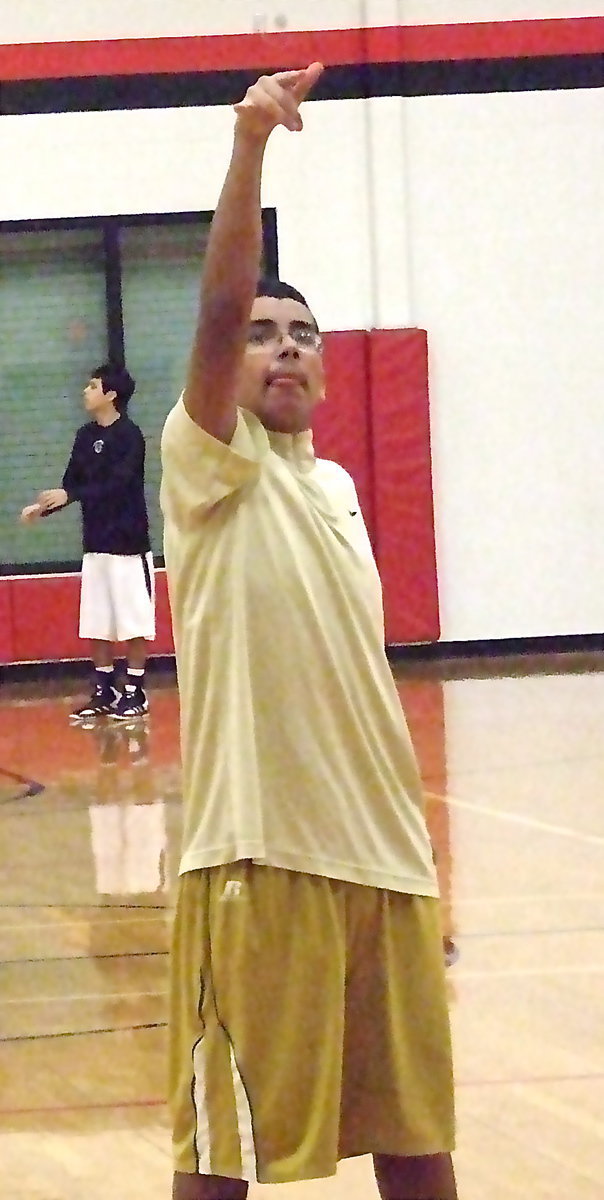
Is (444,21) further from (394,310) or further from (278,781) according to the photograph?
(278,781)

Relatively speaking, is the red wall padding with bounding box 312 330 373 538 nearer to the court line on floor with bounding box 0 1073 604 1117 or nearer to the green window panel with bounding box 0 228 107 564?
the green window panel with bounding box 0 228 107 564

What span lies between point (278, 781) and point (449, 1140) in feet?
1.78

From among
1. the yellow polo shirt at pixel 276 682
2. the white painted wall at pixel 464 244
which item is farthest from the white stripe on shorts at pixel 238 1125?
the white painted wall at pixel 464 244

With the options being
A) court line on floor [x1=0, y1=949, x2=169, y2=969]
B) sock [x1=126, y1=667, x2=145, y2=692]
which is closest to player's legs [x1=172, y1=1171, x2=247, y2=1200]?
court line on floor [x1=0, y1=949, x2=169, y2=969]

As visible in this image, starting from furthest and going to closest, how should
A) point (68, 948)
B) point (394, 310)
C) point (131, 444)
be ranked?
point (394, 310)
point (131, 444)
point (68, 948)

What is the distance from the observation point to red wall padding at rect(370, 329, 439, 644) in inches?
422

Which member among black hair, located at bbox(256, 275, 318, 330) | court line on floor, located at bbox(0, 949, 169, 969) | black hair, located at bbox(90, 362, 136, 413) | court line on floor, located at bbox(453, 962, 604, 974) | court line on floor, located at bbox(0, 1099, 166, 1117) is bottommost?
court line on floor, located at bbox(0, 1099, 166, 1117)

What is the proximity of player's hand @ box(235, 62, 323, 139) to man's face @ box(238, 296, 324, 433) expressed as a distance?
27 cm

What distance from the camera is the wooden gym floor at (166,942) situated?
296cm

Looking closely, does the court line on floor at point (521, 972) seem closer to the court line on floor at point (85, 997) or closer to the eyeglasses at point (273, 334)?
the court line on floor at point (85, 997)

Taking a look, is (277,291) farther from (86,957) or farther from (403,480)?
(403,480)

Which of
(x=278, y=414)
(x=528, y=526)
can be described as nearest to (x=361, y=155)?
(x=528, y=526)

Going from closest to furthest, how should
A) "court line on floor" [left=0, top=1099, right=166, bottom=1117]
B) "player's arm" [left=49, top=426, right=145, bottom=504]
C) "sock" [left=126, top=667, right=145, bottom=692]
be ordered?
"court line on floor" [left=0, top=1099, right=166, bottom=1117], "player's arm" [left=49, top=426, right=145, bottom=504], "sock" [left=126, top=667, right=145, bottom=692]

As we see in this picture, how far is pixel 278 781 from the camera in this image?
2129 mm
